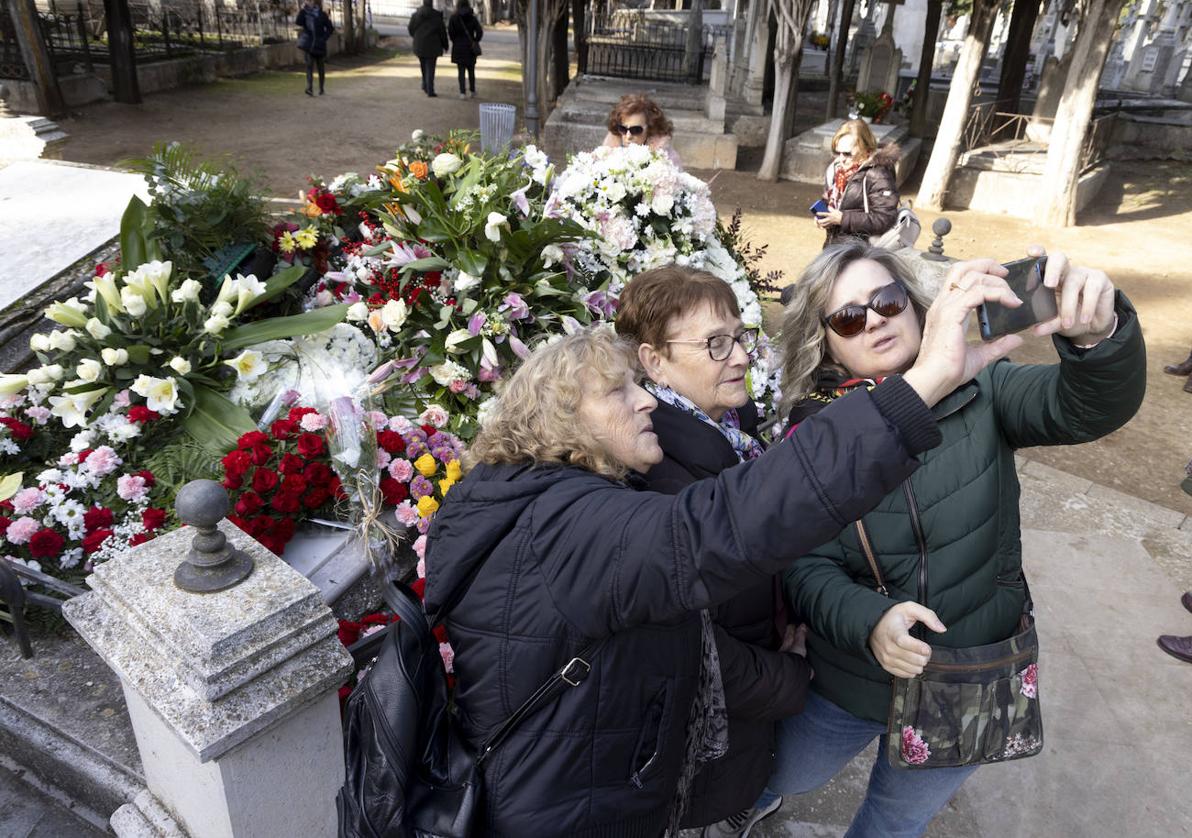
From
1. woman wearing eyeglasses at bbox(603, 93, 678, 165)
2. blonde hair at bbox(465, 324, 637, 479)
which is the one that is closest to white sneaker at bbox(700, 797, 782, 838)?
blonde hair at bbox(465, 324, 637, 479)

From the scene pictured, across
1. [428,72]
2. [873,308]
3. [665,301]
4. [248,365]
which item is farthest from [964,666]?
[428,72]

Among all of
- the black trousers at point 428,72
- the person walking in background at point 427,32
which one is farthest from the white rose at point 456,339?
the black trousers at point 428,72

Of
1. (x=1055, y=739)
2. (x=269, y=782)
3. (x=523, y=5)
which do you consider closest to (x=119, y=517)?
(x=269, y=782)

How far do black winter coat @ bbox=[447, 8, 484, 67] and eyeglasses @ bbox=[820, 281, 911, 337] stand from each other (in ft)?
59.3

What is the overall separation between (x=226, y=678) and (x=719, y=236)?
3172 millimetres

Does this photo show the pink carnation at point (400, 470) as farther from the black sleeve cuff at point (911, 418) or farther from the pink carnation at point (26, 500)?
the black sleeve cuff at point (911, 418)

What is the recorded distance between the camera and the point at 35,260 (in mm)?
3711

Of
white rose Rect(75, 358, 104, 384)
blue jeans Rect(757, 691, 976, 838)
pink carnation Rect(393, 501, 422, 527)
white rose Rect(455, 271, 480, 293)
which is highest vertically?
white rose Rect(455, 271, 480, 293)

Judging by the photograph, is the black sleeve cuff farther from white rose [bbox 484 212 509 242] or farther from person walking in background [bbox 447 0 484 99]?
person walking in background [bbox 447 0 484 99]

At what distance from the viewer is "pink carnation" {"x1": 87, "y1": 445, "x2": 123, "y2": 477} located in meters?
2.74

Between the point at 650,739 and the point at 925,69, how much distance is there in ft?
53.6

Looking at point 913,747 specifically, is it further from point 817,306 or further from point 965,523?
point 817,306

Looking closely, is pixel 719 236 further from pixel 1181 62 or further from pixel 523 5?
pixel 1181 62

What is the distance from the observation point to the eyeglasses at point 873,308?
6.28ft
